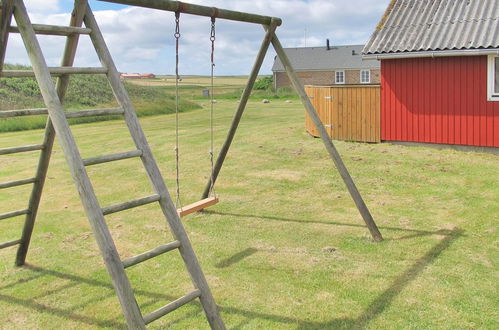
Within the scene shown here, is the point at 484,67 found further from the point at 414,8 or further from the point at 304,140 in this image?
the point at 304,140

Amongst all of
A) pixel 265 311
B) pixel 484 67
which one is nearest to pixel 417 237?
pixel 265 311

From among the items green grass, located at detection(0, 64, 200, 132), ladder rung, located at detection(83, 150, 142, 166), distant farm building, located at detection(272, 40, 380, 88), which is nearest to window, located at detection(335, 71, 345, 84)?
distant farm building, located at detection(272, 40, 380, 88)

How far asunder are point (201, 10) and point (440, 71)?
9.83 metres

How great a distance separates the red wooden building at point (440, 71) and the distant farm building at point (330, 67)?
4552cm

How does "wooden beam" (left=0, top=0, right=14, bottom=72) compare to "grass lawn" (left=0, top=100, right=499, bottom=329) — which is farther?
"grass lawn" (left=0, top=100, right=499, bottom=329)

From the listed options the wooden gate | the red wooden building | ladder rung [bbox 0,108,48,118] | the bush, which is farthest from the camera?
the bush

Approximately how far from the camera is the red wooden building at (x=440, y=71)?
13.2 meters

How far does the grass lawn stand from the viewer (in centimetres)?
489

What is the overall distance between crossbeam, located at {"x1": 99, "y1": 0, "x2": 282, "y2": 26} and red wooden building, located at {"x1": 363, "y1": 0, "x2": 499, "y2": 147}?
8.33 m

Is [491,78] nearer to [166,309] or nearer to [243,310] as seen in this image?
[243,310]

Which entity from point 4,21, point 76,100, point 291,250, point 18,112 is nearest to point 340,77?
Result: point 76,100

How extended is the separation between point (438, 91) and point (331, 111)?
3.47m

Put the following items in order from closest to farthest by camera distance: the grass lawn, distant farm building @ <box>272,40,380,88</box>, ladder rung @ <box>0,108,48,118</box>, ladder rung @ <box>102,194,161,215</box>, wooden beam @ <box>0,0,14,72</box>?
ladder rung @ <box>102,194,161,215</box> < wooden beam @ <box>0,0,14,72</box> < the grass lawn < ladder rung @ <box>0,108,48,118</box> < distant farm building @ <box>272,40,380,88</box>

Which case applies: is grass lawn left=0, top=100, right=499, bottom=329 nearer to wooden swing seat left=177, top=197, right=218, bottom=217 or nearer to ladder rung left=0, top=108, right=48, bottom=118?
wooden swing seat left=177, top=197, right=218, bottom=217
